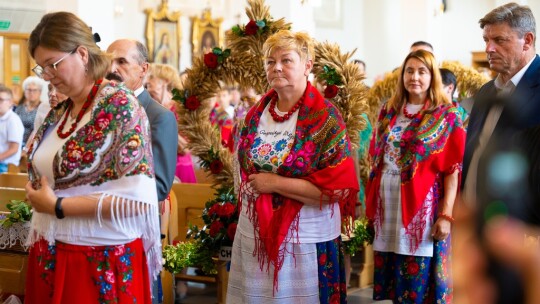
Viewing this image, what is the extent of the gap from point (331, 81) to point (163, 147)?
1375 mm

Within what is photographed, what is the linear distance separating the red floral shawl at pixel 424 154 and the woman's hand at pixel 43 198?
2127 mm

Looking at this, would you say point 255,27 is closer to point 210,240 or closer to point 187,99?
point 187,99

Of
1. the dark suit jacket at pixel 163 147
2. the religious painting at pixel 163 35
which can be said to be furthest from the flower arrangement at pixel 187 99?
the religious painting at pixel 163 35

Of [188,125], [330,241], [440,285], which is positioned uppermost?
[188,125]

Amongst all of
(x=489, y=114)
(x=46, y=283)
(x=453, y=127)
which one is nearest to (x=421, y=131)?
(x=453, y=127)

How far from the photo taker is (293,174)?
332 centimetres

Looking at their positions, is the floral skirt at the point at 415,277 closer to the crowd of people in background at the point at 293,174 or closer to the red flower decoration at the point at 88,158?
the crowd of people in background at the point at 293,174

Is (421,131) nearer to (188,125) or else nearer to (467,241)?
(188,125)

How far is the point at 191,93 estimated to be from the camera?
4863mm

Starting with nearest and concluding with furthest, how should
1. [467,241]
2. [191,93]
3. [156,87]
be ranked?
[467,241] < [191,93] < [156,87]

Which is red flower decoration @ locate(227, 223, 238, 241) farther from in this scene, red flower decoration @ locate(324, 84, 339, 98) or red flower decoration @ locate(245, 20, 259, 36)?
red flower decoration @ locate(245, 20, 259, 36)

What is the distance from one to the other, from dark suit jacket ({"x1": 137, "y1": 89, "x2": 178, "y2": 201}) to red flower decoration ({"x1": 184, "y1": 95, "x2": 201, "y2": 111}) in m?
1.45

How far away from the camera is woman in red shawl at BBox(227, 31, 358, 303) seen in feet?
10.9

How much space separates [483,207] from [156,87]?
4.63 m
